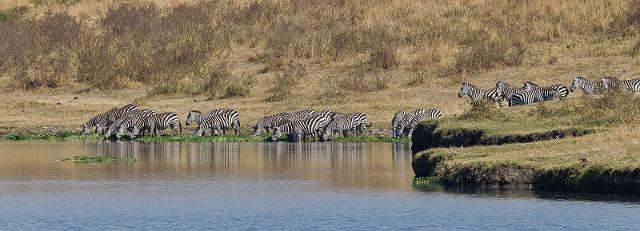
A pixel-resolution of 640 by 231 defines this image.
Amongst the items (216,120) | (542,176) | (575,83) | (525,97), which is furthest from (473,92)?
(542,176)

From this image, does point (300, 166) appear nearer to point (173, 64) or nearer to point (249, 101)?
point (249, 101)

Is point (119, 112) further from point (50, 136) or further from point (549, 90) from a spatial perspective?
point (549, 90)

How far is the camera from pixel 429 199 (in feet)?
73.9

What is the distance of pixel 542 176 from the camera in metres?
22.6

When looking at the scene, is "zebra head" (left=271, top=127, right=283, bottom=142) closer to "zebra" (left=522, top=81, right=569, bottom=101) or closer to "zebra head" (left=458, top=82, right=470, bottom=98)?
"zebra head" (left=458, top=82, right=470, bottom=98)

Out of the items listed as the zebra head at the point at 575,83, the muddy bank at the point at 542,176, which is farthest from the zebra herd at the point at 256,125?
the muddy bank at the point at 542,176

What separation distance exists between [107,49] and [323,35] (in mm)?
7138

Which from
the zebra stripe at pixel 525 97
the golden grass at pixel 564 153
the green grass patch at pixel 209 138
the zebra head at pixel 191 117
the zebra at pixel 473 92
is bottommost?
the golden grass at pixel 564 153

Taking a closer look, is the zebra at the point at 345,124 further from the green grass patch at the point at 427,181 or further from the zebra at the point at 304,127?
the green grass patch at the point at 427,181

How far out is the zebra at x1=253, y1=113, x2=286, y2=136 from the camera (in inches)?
1563

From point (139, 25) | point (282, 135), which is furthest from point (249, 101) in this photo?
point (139, 25)

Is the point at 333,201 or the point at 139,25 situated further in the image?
the point at 139,25

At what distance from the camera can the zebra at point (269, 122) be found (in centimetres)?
3969

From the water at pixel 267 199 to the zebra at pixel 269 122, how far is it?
19.3 feet
